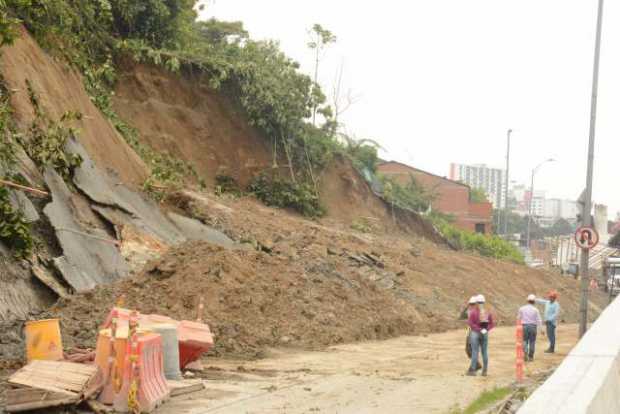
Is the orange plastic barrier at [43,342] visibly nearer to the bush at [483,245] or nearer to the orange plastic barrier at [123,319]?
the orange plastic barrier at [123,319]

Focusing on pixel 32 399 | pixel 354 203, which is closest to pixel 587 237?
pixel 32 399

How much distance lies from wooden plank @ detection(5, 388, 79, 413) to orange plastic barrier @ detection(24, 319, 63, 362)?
196 cm

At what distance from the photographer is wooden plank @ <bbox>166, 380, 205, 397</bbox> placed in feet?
40.6

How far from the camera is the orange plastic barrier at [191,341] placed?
13.9m

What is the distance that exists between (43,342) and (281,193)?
77.7 feet

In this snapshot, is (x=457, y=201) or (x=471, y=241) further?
(x=457, y=201)

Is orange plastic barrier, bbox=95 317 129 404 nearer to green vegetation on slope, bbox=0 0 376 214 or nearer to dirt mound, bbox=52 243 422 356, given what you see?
dirt mound, bbox=52 243 422 356

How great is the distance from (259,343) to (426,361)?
3512 millimetres

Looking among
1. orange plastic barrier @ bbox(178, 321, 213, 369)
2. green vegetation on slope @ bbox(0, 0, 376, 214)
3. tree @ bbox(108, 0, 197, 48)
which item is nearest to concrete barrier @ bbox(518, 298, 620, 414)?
orange plastic barrier @ bbox(178, 321, 213, 369)

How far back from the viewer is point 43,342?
12703 mm

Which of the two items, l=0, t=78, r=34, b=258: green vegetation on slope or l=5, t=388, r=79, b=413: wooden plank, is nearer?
l=5, t=388, r=79, b=413: wooden plank

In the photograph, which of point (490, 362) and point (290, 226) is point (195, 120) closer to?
point (290, 226)

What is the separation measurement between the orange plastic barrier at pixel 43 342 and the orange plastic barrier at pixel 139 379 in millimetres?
1714

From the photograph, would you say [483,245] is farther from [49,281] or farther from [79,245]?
[49,281]
